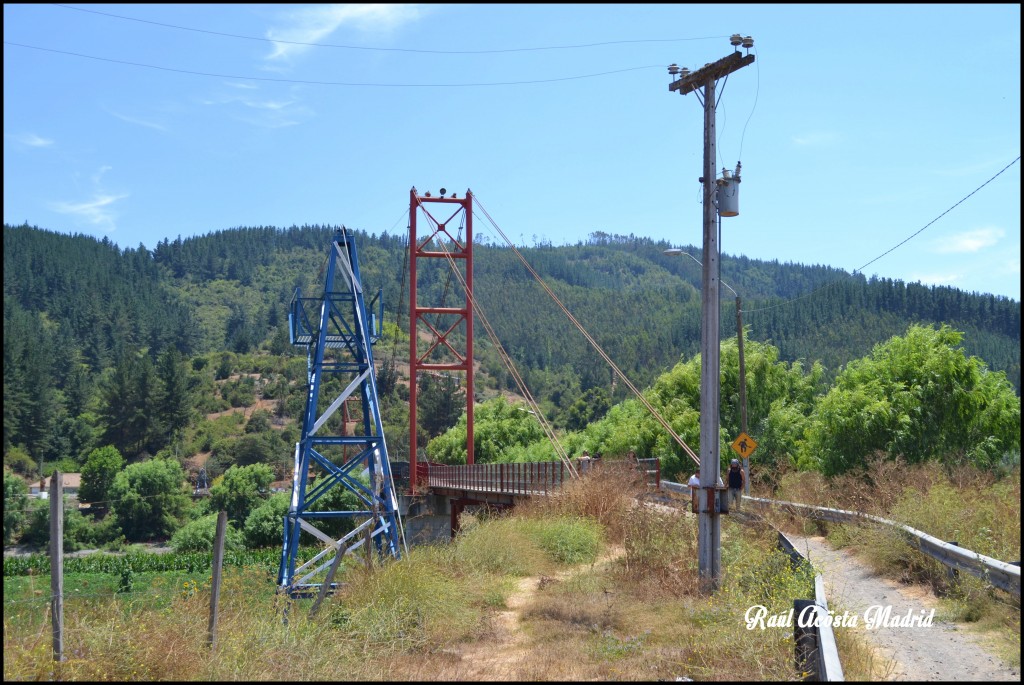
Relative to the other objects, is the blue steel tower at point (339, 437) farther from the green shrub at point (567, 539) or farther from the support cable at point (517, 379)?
the green shrub at point (567, 539)

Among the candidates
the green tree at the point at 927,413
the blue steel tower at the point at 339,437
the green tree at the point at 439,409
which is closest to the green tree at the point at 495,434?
the green tree at the point at 439,409

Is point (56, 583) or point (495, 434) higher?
point (56, 583)

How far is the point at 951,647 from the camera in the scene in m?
9.03

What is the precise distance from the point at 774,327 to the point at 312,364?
13930 cm

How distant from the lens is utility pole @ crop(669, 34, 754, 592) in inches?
487

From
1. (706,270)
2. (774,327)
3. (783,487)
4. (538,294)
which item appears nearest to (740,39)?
(706,270)

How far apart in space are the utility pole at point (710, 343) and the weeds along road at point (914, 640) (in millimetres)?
1501

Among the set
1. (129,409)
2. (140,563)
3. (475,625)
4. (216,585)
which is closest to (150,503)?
(140,563)

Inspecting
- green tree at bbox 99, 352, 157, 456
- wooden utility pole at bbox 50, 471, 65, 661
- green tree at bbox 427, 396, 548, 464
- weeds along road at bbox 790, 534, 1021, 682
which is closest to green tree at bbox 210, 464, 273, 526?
green tree at bbox 427, 396, 548, 464

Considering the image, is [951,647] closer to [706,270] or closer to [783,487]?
[706,270]

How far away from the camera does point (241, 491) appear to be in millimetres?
88625

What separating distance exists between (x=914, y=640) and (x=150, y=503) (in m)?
91.4

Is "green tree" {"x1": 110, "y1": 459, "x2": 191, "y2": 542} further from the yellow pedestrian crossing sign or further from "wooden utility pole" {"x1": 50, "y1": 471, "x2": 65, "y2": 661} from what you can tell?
"wooden utility pole" {"x1": 50, "y1": 471, "x2": 65, "y2": 661}

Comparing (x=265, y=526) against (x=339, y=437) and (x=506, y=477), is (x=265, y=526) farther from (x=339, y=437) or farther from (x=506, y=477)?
(x=339, y=437)
